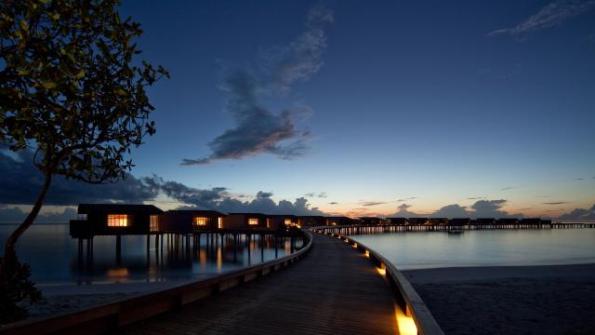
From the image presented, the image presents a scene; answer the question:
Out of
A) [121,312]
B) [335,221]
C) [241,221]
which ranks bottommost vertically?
[335,221]

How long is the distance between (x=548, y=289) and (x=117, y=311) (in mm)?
26956

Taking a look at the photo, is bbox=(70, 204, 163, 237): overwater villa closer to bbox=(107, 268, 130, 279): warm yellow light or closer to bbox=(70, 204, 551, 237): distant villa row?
bbox=(70, 204, 551, 237): distant villa row

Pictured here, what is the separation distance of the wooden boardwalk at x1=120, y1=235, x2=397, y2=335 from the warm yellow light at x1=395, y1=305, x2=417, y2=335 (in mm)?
131

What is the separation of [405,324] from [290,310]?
2.47m

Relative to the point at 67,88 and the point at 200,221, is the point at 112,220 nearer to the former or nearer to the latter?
the point at 200,221

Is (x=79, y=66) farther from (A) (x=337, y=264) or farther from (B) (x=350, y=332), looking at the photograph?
(A) (x=337, y=264)

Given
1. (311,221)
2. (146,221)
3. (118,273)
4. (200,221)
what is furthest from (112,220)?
(311,221)

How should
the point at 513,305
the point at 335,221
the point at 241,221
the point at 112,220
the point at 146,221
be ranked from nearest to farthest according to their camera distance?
the point at 513,305, the point at 112,220, the point at 146,221, the point at 241,221, the point at 335,221

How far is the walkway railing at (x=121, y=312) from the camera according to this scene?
4746 mm

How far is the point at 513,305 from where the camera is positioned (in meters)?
18.9

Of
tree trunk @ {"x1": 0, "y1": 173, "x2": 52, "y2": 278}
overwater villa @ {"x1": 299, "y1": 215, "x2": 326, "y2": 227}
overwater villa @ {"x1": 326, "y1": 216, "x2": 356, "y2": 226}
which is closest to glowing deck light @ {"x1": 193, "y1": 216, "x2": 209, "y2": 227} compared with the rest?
tree trunk @ {"x1": 0, "y1": 173, "x2": 52, "y2": 278}

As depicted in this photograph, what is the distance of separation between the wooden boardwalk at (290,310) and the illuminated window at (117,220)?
1385 inches

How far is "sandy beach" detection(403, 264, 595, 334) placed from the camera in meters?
14.9

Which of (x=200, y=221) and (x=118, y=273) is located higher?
(x=200, y=221)
